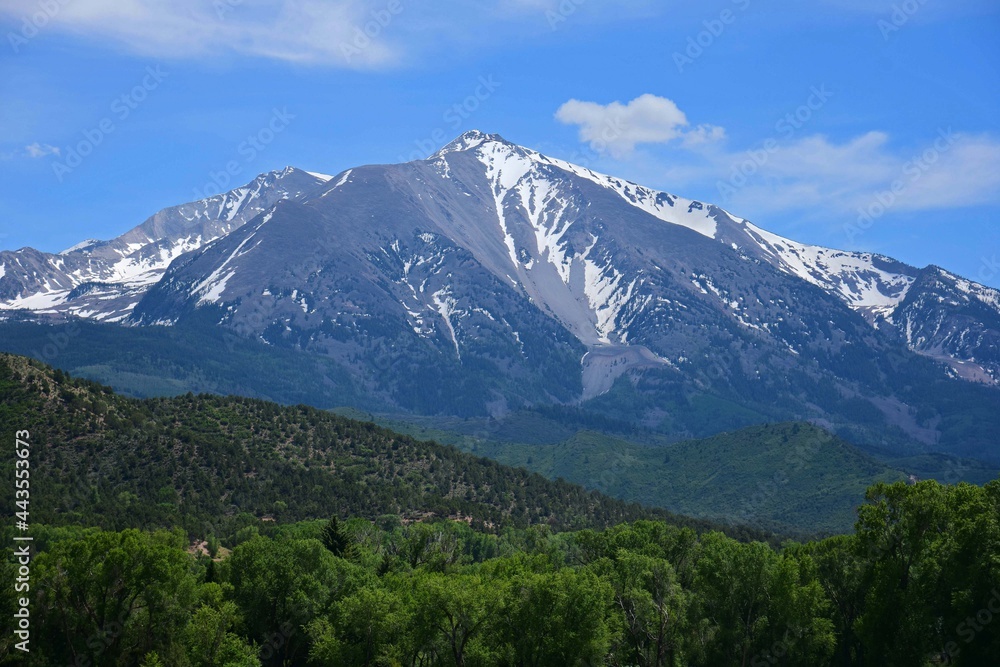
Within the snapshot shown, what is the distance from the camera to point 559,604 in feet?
326

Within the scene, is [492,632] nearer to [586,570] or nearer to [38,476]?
[586,570]

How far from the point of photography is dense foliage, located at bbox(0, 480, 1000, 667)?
91188mm

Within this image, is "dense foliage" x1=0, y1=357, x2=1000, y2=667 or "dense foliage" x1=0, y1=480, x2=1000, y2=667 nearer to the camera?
"dense foliage" x1=0, y1=480, x2=1000, y2=667

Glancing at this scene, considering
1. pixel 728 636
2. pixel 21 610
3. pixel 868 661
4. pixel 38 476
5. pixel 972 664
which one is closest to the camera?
pixel 972 664

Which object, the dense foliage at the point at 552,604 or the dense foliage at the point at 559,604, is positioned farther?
the dense foliage at the point at 552,604

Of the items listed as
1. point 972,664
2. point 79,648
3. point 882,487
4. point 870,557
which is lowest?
point 79,648

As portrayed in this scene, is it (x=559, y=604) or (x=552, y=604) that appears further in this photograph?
(x=552, y=604)

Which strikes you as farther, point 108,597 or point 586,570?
point 586,570

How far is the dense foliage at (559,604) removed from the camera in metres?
91.2

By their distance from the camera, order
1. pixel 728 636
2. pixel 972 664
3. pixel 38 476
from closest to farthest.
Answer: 1. pixel 972 664
2. pixel 728 636
3. pixel 38 476

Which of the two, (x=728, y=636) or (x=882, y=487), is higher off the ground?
(x=882, y=487)

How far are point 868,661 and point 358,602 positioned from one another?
47.9 m

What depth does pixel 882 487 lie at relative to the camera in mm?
99750

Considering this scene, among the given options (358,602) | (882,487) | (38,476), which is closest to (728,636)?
(882,487)
